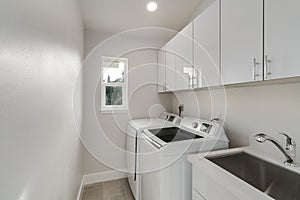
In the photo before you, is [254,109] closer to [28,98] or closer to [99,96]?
[28,98]

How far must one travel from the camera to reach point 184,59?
1905mm

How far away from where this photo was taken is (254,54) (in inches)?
40.8

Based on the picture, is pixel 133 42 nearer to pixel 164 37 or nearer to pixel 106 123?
pixel 164 37

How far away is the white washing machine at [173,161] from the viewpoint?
1292 mm

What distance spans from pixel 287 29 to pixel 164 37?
2229 millimetres

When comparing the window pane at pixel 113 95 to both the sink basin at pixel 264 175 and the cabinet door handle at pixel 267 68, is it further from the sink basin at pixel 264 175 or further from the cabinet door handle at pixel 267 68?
the cabinet door handle at pixel 267 68

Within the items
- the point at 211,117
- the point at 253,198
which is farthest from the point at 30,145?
the point at 211,117

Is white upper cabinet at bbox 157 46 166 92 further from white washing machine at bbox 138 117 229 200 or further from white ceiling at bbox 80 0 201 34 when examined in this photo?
white washing machine at bbox 138 117 229 200

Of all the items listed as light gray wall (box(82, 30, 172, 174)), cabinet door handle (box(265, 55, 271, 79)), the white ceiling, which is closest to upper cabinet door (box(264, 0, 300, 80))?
cabinet door handle (box(265, 55, 271, 79))

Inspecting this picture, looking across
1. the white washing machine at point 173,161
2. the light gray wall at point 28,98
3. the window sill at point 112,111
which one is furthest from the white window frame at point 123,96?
the light gray wall at point 28,98

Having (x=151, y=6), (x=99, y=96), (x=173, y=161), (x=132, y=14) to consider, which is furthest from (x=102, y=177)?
(x=151, y=6)

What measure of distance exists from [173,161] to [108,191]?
1.57 meters

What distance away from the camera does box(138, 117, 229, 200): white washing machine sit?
1292 mm

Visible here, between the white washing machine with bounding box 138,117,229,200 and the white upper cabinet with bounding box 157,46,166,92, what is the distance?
115 centimetres
